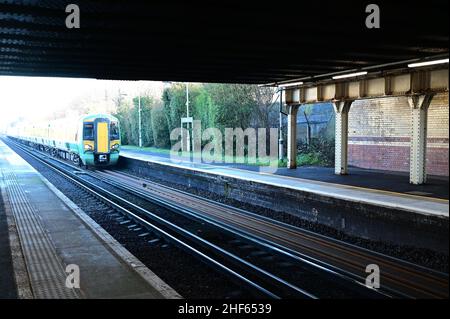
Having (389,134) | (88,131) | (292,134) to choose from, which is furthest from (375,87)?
(88,131)

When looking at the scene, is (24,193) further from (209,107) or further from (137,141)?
(137,141)

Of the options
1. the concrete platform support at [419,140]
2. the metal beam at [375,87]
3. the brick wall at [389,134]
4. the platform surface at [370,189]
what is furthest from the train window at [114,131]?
the concrete platform support at [419,140]

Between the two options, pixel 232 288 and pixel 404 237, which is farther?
pixel 404 237

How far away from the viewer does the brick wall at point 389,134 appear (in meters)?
15.4

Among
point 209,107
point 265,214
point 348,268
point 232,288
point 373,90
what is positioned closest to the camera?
point 232,288

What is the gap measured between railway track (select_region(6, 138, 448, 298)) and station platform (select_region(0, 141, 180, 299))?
1509 millimetres

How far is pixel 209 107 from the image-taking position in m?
31.0

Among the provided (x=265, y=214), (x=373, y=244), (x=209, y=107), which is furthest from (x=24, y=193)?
(x=209, y=107)

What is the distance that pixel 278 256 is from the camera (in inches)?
344

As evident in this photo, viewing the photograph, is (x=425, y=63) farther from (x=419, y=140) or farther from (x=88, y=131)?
(x=88, y=131)

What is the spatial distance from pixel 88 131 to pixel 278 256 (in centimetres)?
1795

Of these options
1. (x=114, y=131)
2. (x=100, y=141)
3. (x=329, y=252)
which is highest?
(x=114, y=131)

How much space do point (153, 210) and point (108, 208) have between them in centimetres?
155

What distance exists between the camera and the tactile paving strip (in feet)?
20.5
